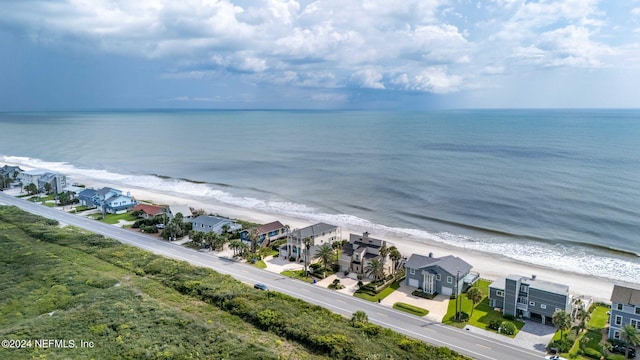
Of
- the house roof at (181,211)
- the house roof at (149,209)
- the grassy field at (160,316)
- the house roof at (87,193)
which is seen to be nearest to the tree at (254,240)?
the grassy field at (160,316)

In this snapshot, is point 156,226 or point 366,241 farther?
point 156,226

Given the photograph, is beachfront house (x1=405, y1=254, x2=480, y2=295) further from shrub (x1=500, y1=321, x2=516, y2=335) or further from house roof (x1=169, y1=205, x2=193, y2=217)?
house roof (x1=169, y1=205, x2=193, y2=217)

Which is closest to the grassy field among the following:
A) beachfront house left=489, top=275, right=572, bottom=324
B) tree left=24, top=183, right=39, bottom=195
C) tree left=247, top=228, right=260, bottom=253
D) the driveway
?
the driveway

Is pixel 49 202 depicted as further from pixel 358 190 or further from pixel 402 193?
pixel 402 193

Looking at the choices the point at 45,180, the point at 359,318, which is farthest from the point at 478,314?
the point at 45,180

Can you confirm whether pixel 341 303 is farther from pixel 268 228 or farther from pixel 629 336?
pixel 629 336

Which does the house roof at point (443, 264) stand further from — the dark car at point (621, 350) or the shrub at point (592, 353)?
the dark car at point (621, 350)

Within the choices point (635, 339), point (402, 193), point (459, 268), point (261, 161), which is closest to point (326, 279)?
point (459, 268)
